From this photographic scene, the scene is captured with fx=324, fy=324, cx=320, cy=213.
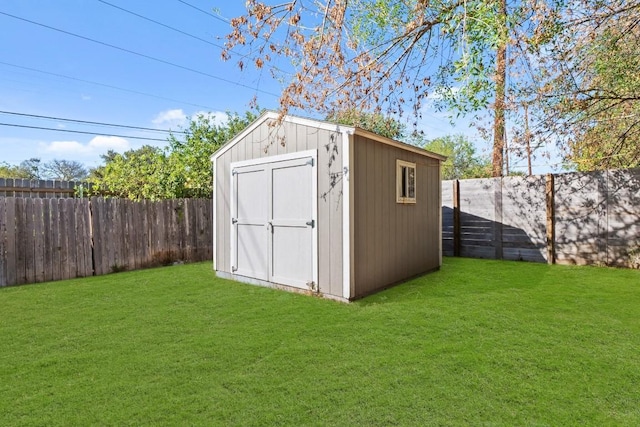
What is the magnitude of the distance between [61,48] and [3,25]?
1842 mm

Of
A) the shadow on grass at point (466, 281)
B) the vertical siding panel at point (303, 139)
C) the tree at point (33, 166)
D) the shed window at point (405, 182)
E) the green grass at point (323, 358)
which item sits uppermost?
the tree at point (33, 166)

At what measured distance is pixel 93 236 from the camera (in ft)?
18.9

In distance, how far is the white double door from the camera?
4.29 meters

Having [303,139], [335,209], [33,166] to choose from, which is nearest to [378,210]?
[335,209]

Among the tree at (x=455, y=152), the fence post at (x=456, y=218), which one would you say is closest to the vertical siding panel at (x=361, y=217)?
the fence post at (x=456, y=218)

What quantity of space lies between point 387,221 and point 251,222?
2.09m

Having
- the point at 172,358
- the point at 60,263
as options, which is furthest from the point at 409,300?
the point at 60,263

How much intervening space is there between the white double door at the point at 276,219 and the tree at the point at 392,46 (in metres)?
0.92

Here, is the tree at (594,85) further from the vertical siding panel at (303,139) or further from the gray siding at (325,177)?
the vertical siding panel at (303,139)

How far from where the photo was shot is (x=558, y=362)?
7.43ft

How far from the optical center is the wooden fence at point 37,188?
6806 millimetres

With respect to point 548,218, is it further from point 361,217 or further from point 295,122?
point 295,122

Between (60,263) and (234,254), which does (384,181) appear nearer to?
(234,254)

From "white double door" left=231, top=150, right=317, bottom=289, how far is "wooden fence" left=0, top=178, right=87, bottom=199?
4.60 m
